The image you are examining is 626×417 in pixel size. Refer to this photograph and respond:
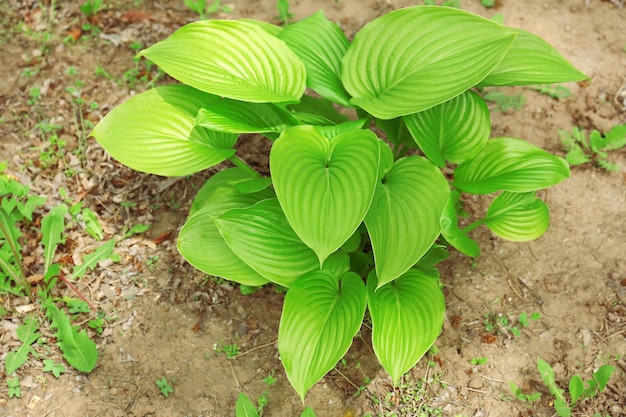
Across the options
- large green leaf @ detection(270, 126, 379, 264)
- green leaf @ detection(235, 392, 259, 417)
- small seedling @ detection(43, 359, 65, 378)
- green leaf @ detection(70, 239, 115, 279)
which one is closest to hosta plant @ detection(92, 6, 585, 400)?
large green leaf @ detection(270, 126, 379, 264)

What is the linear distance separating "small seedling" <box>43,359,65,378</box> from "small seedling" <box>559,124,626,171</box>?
7.67ft

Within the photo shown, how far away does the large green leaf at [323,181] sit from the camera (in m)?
1.92

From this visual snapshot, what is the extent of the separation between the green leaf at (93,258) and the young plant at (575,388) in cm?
180

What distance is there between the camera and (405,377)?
2355mm

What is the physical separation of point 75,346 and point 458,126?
5.62 feet

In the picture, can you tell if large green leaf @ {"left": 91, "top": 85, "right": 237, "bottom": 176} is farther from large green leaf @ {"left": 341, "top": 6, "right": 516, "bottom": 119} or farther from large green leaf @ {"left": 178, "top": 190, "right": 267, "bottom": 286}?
large green leaf @ {"left": 341, "top": 6, "right": 516, "bottom": 119}

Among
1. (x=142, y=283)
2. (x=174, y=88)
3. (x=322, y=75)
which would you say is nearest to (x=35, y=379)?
(x=142, y=283)

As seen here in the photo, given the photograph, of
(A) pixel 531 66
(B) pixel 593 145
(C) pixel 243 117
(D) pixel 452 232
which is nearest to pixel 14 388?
(C) pixel 243 117

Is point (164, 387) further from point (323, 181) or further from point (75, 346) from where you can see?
point (323, 181)

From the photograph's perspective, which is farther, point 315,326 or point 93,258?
point 93,258

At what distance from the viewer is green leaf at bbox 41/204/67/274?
2570mm

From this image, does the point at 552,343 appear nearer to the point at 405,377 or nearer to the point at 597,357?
the point at 597,357

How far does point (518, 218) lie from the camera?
7.84ft

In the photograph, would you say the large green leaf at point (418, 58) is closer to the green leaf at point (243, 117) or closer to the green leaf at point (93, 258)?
the green leaf at point (243, 117)
